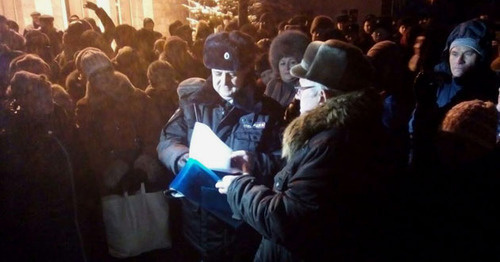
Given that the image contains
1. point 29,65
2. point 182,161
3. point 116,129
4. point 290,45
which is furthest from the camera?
point 290,45

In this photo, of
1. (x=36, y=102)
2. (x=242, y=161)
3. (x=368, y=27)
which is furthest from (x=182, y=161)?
(x=368, y=27)

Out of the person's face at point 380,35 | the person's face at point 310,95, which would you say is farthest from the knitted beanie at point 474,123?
the person's face at point 380,35

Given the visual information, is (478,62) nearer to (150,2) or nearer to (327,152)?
(327,152)

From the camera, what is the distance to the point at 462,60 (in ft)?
12.1

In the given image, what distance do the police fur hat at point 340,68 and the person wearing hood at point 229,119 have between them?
31.2 inches

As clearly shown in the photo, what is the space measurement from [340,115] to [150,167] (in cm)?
188

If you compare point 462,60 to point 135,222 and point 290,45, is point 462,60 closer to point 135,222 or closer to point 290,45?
point 290,45

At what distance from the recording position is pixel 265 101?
276cm

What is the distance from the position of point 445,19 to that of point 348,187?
33.3 ft

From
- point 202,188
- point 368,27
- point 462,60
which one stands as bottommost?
point 202,188

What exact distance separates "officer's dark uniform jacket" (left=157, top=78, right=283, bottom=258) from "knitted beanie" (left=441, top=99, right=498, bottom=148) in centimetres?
99

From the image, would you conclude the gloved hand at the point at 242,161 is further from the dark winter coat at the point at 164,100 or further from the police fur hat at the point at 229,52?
the dark winter coat at the point at 164,100

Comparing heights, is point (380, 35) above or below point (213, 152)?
above

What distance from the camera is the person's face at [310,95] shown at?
1.93 m
